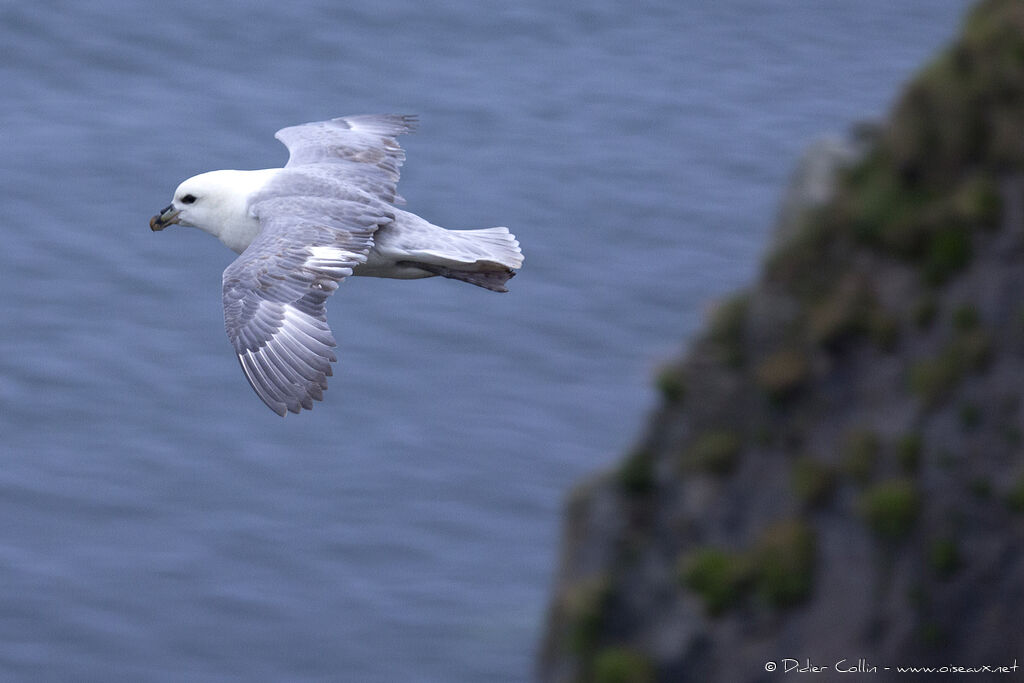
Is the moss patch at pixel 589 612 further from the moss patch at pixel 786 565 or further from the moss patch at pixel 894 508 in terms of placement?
the moss patch at pixel 894 508

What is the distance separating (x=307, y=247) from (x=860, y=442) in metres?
4.00

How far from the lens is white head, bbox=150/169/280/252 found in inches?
388

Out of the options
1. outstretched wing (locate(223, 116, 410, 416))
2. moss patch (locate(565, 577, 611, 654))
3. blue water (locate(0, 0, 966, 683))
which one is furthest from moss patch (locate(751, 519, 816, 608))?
outstretched wing (locate(223, 116, 410, 416))

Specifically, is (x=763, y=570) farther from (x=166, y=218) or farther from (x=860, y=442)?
(x=166, y=218)

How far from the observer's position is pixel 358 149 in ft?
A: 36.4

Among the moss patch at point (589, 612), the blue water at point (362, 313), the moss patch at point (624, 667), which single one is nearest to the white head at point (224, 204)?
the blue water at point (362, 313)

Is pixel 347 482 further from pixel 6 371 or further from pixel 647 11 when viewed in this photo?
pixel 647 11

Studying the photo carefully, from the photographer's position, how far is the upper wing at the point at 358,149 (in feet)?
34.1

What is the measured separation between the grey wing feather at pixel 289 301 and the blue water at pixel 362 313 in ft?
5.74

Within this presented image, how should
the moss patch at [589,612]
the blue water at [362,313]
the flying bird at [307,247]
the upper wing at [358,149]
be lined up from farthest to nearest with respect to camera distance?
the blue water at [362,313] < the upper wing at [358,149] < the flying bird at [307,247] < the moss patch at [589,612]

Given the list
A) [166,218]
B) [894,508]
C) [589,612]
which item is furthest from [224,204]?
[894,508]

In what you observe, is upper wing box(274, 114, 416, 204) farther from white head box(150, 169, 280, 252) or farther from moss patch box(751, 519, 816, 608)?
→ moss patch box(751, 519, 816, 608)

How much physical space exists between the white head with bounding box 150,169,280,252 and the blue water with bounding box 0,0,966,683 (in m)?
2.90

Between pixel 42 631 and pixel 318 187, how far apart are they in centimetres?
517
